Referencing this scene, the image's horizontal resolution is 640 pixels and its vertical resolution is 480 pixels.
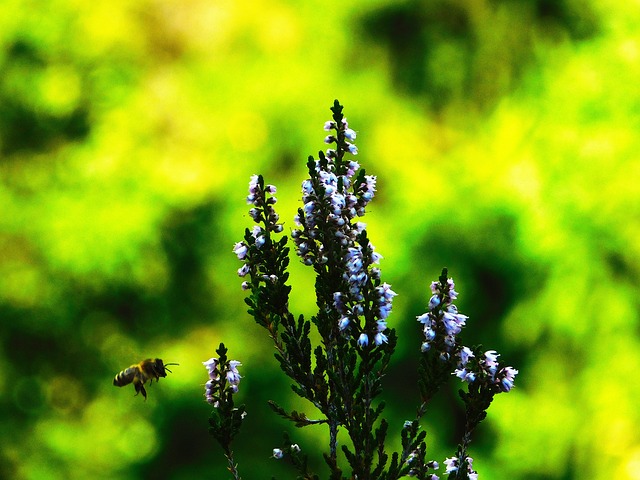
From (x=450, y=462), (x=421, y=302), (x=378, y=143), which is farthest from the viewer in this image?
(x=378, y=143)

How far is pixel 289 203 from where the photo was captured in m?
5.41

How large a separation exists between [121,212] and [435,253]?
2183mm

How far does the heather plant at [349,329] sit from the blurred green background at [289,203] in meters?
2.57

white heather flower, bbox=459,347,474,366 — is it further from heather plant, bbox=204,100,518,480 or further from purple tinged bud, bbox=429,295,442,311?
purple tinged bud, bbox=429,295,442,311

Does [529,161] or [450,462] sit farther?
[529,161]

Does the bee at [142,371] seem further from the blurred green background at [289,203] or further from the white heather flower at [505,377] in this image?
the blurred green background at [289,203]

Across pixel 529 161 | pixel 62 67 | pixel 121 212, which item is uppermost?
pixel 62 67

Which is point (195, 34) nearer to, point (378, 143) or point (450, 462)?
point (378, 143)

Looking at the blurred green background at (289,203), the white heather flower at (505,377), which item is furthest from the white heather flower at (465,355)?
the blurred green background at (289,203)

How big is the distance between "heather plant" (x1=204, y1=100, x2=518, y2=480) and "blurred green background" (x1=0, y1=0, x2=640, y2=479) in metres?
2.57

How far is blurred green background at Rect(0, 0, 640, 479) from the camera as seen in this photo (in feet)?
17.0

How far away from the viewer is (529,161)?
5.42 meters

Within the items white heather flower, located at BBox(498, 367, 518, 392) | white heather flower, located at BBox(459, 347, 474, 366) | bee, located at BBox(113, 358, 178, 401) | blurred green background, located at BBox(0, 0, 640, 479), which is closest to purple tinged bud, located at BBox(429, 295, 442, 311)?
white heather flower, located at BBox(459, 347, 474, 366)

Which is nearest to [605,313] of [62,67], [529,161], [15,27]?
[529,161]
